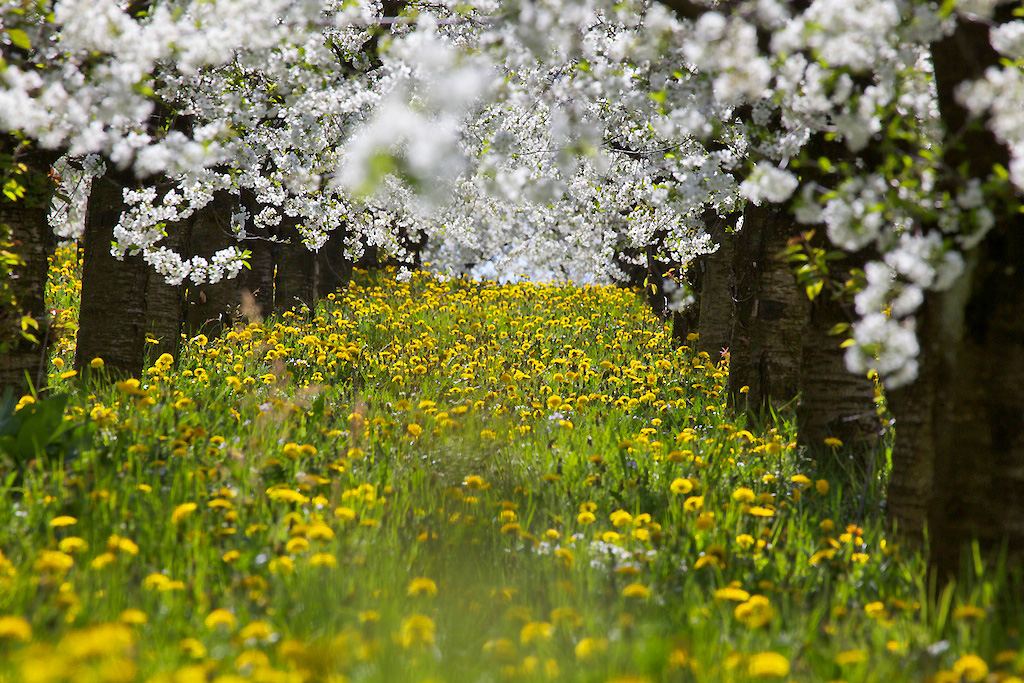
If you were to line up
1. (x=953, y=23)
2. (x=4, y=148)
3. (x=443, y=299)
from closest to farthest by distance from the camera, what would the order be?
(x=953, y=23), (x=4, y=148), (x=443, y=299)

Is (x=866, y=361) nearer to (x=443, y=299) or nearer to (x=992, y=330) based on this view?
(x=992, y=330)

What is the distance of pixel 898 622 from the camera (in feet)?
10.9

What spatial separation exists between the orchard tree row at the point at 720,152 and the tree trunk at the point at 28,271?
0.02 m

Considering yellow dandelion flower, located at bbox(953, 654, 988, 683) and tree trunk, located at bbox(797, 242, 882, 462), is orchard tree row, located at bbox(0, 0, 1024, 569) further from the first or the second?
yellow dandelion flower, located at bbox(953, 654, 988, 683)

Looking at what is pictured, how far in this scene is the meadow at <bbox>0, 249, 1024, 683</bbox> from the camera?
9.16 ft

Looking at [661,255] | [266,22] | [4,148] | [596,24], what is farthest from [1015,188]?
[661,255]

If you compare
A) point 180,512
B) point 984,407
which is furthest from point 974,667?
point 180,512

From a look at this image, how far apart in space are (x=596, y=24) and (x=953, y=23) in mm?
4893

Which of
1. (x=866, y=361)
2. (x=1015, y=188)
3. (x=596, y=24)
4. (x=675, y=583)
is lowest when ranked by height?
(x=675, y=583)

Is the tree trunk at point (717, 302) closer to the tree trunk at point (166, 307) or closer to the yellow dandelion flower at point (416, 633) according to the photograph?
the tree trunk at point (166, 307)

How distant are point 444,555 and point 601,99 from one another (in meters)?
5.24

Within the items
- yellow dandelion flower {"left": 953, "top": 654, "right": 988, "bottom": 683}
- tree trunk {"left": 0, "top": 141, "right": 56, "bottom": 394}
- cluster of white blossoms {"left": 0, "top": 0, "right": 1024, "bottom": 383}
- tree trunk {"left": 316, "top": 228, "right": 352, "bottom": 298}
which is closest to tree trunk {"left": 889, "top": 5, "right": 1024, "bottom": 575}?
cluster of white blossoms {"left": 0, "top": 0, "right": 1024, "bottom": 383}

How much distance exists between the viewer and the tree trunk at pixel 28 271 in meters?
6.23

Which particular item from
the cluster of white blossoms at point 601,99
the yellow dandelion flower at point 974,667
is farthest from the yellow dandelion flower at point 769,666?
the cluster of white blossoms at point 601,99
